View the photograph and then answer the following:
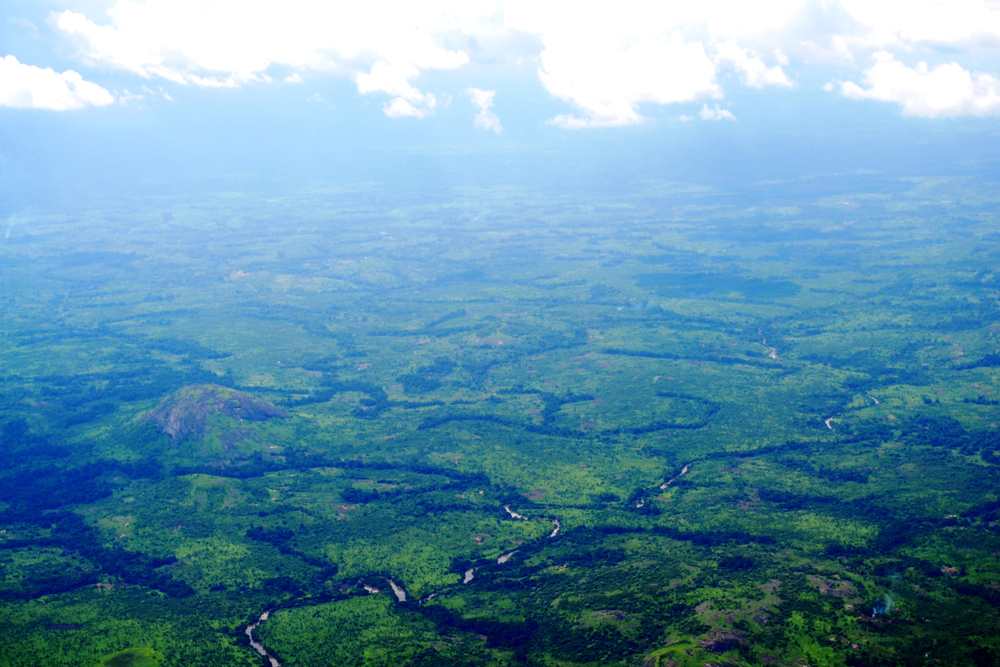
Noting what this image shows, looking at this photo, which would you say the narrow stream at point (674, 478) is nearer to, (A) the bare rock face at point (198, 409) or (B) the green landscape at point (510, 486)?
(B) the green landscape at point (510, 486)

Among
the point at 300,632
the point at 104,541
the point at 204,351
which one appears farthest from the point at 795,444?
the point at 204,351

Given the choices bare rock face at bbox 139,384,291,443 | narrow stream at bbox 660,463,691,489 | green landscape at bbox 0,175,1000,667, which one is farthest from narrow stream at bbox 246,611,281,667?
narrow stream at bbox 660,463,691,489

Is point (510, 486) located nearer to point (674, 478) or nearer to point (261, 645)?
point (674, 478)

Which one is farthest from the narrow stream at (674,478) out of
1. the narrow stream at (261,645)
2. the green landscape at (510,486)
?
the narrow stream at (261,645)

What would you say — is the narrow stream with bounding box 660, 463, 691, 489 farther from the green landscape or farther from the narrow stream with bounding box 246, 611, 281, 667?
the narrow stream with bounding box 246, 611, 281, 667

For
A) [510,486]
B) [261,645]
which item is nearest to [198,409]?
[510,486]

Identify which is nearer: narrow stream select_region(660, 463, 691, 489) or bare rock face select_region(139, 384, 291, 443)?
narrow stream select_region(660, 463, 691, 489)
